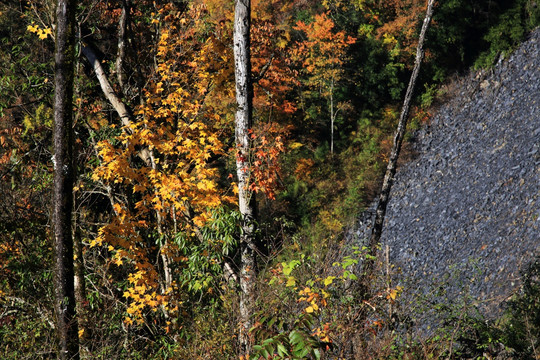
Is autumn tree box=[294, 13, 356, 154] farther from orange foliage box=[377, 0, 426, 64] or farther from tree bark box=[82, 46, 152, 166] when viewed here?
tree bark box=[82, 46, 152, 166]

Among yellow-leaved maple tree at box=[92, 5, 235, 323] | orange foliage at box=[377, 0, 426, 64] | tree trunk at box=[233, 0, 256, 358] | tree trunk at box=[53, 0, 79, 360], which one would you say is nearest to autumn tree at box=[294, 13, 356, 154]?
orange foliage at box=[377, 0, 426, 64]

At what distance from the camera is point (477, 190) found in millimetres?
17312

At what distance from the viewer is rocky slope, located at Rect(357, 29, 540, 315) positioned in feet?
44.3

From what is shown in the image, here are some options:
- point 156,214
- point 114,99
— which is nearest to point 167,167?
point 156,214

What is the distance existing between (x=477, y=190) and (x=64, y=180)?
15203mm

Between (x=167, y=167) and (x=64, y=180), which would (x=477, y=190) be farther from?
(x=64, y=180)

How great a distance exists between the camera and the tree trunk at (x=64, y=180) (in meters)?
5.00

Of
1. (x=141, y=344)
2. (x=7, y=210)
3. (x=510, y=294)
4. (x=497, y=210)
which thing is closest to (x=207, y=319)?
(x=141, y=344)

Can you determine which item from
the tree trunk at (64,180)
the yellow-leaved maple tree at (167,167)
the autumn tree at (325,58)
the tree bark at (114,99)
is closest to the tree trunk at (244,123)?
the yellow-leaved maple tree at (167,167)

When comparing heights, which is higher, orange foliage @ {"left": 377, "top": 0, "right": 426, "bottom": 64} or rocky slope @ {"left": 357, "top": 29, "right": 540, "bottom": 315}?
orange foliage @ {"left": 377, "top": 0, "right": 426, "bottom": 64}

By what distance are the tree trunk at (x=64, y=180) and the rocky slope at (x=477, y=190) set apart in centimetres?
874

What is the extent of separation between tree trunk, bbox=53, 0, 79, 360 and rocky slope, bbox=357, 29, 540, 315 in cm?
874

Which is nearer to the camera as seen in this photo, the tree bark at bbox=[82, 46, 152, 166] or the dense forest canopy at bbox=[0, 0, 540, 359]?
the dense forest canopy at bbox=[0, 0, 540, 359]

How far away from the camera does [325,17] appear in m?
22.9
